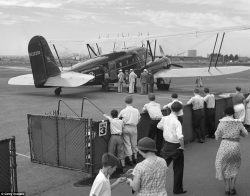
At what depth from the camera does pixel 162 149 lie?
6.54m

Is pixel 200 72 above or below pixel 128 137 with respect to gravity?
above

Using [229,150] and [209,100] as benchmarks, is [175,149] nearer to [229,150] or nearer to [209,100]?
[229,150]

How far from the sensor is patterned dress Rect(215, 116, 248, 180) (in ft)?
19.8

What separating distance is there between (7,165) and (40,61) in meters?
15.1

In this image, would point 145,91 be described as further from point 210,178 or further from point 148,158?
point 148,158

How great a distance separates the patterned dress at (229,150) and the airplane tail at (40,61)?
15256 millimetres

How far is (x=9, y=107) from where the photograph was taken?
16266mm

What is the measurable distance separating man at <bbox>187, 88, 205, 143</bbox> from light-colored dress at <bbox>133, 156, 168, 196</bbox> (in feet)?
20.1

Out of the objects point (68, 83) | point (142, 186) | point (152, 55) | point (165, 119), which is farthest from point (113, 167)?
point (152, 55)

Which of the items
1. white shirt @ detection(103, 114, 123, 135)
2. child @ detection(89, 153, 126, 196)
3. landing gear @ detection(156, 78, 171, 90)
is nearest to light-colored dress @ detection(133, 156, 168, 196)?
child @ detection(89, 153, 126, 196)

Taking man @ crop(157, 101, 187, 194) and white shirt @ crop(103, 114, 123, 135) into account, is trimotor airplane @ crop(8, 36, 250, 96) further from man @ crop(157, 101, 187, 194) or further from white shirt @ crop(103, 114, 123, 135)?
man @ crop(157, 101, 187, 194)

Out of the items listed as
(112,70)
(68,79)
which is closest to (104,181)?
(68,79)

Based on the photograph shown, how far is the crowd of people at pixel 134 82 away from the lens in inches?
848

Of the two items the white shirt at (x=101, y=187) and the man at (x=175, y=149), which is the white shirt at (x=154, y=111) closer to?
the man at (x=175, y=149)
